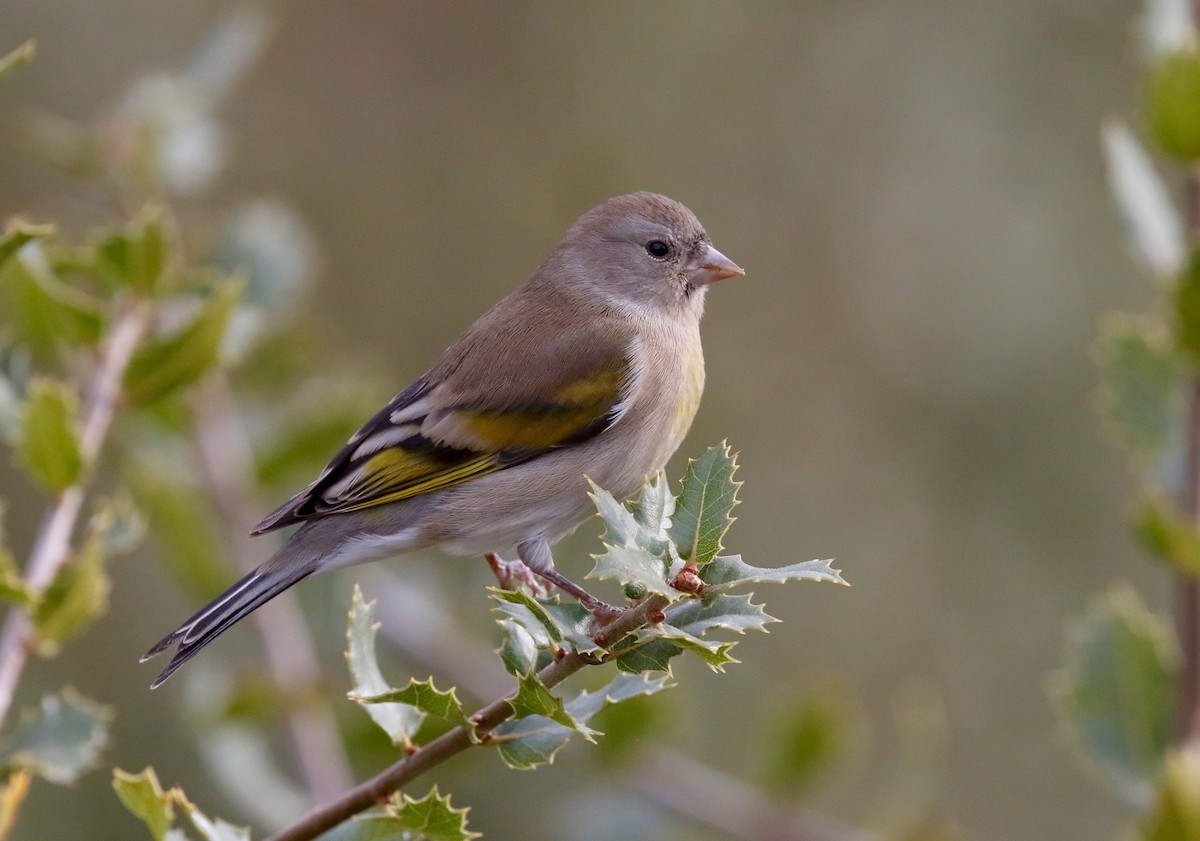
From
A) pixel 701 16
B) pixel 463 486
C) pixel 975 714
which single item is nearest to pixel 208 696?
pixel 463 486

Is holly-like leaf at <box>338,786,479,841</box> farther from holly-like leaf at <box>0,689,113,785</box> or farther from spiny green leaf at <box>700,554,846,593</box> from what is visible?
holly-like leaf at <box>0,689,113,785</box>

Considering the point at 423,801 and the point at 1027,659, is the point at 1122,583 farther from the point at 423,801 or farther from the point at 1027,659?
the point at 423,801

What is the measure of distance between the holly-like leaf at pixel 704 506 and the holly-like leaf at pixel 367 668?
520 millimetres

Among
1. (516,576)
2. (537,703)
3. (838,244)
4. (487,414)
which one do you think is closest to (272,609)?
(516,576)

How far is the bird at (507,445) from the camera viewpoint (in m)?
3.68

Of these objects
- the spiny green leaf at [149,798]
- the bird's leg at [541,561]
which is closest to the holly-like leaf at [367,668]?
the spiny green leaf at [149,798]

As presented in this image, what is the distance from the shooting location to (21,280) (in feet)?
10.5

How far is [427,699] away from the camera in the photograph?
2221 millimetres

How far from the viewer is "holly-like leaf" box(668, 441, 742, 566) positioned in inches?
85.4

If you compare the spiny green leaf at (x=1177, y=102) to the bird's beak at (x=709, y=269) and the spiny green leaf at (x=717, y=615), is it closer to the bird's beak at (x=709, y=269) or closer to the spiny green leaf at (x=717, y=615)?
the bird's beak at (x=709, y=269)

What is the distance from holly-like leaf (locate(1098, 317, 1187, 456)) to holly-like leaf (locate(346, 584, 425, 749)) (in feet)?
6.09

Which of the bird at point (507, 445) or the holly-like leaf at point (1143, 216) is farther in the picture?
the bird at point (507, 445)

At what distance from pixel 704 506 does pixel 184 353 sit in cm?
153

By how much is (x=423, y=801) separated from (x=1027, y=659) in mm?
6820
